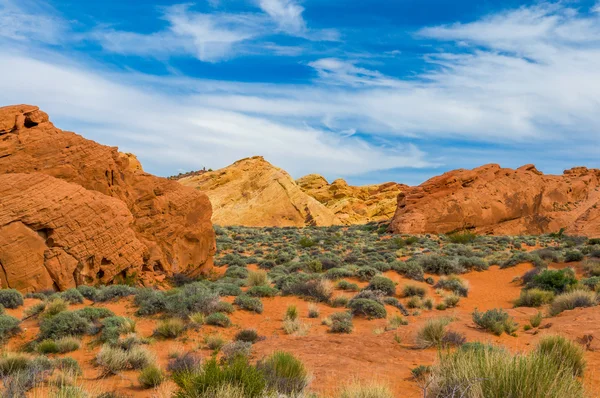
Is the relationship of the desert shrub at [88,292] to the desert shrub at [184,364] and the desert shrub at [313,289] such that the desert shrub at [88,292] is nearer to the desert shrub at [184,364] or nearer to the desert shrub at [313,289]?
the desert shrub at [313,289]

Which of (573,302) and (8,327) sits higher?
(573,302)

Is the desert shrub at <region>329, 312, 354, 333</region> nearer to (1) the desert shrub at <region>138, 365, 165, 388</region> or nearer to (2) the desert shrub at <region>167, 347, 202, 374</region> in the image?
(2) the desert shrub at <region>167, 347, 202, 374</region>

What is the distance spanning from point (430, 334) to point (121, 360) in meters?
5.74

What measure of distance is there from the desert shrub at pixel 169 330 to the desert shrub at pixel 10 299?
392cm

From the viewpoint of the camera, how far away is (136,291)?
12.9m

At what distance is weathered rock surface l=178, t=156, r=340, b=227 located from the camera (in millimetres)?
46875

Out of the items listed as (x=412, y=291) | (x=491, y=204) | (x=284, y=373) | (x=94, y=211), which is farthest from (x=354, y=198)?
(x=284, y=373)

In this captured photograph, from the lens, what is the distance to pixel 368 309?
12.2m

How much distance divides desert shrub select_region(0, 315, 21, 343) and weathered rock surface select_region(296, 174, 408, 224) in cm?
4515

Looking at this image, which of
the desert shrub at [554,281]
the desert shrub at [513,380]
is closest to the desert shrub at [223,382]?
the desert shrub at [513,380]

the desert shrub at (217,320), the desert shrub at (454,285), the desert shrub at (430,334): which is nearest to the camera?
the desert shrub at (430,334)

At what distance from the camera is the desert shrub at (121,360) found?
7.22 metres

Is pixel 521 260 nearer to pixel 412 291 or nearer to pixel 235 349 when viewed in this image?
pixel 412 291

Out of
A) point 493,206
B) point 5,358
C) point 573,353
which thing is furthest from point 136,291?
point 493,206
